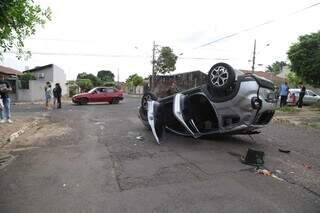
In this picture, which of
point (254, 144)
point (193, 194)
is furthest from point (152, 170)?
point (254, 144)

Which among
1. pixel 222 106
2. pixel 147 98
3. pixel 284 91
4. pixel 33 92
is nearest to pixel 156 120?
pixel 222 106

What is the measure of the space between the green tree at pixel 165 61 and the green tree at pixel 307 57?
91.3 feet

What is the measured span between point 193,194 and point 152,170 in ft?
4.75

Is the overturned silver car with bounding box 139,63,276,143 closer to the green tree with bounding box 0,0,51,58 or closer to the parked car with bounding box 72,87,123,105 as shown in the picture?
the green tree with bounding box 0,0,51,58

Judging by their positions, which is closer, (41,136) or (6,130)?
(41,136)

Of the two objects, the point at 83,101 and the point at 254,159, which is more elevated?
the point at 254,159

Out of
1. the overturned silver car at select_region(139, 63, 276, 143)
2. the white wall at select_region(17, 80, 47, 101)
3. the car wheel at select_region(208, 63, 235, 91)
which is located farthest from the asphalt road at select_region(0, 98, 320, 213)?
the white wall at select_region(17, 80, 47, 101)

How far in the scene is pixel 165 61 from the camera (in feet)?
169

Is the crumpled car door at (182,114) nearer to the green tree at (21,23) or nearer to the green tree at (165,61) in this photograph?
the green tree at (21,23)

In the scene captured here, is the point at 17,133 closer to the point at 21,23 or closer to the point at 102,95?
the point at 21,23

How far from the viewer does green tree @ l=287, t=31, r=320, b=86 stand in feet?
77.7

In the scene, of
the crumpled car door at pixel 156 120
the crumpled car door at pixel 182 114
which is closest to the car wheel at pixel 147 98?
the crumpled car door at pixel 156 120

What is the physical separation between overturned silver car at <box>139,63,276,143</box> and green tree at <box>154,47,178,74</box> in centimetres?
4255

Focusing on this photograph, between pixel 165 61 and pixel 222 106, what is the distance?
44191 mm
